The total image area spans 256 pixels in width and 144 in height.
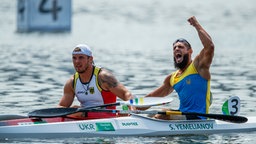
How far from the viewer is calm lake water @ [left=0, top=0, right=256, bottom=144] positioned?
22.3m

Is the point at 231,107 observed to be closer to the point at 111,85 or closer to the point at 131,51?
the point at 111,85

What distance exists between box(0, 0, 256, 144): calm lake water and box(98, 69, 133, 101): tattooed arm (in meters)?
0.97

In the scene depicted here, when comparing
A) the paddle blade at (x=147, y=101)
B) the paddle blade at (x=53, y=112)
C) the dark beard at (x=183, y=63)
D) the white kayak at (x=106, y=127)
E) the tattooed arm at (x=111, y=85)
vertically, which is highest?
the dark beard at (x=183, y=63)

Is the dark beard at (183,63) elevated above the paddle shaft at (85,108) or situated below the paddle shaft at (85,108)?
above

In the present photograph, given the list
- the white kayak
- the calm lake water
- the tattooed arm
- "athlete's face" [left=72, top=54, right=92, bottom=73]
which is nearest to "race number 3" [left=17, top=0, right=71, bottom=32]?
the calm lake water

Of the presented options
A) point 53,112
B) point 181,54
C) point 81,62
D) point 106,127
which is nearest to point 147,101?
point 106,127

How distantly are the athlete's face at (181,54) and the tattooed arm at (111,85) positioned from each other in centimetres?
129

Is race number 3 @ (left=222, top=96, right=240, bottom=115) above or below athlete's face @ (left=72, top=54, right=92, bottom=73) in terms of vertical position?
below

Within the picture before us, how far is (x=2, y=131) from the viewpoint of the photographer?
15.9m

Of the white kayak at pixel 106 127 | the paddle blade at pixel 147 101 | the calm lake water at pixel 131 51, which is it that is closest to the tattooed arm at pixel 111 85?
the paddle blade at pixel 147 101

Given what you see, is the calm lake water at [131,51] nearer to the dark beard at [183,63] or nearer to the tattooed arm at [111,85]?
the tattooed arm at [111,85]

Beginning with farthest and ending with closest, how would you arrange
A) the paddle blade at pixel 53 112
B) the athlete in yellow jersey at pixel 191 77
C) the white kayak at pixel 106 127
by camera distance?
the paddle blade at pixel 53 112, the white kayak at pixel 106 127, the athlete in yellow jersey at pixel 191 77

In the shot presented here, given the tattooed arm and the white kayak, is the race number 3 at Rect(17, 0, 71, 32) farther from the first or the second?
the white kayak

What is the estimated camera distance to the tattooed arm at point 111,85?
16.4 meters
